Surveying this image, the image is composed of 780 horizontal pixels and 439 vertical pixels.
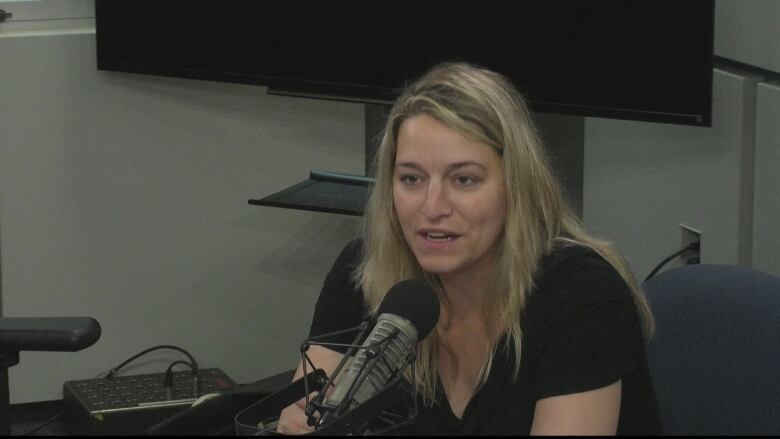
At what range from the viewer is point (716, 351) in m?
1.91

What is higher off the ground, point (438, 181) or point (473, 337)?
point (438, 181)

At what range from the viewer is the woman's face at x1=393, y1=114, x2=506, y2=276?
1.84 m

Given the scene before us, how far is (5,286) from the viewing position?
354cm

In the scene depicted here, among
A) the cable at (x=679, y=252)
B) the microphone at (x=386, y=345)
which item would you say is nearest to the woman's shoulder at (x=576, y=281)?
the microphone at (x=386, y=345)

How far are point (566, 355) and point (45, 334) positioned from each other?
2.72 ft

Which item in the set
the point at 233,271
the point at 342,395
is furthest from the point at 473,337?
the point at 233,271

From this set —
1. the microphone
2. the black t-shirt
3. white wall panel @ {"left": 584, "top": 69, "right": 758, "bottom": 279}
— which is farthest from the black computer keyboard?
the microphone

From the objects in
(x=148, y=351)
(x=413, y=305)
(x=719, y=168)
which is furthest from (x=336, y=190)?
(x=413, y=305)

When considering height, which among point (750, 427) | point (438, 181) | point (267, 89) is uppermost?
point (267, 89)

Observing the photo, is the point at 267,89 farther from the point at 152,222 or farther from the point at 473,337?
the point at 473,337

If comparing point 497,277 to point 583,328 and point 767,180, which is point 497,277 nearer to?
point 583,328

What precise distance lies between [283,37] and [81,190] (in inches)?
29.7

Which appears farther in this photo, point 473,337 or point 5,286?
point 5,286

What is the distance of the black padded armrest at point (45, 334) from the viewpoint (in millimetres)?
2016
